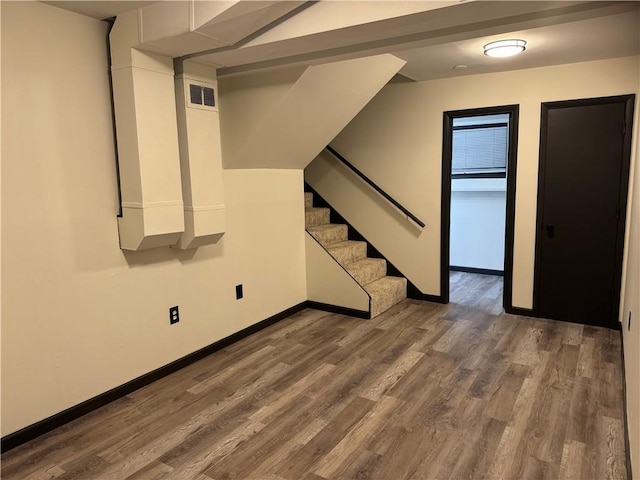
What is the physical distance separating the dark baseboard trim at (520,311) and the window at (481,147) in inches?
85.1

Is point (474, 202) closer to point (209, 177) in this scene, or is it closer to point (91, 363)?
point (209, 177)

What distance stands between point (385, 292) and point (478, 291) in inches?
54.9

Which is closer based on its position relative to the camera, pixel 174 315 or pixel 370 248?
pixel 174 315

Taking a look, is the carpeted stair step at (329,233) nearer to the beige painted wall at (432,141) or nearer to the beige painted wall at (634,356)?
the beige painted wall at (432,141)

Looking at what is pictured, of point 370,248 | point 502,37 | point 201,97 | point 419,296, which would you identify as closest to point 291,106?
point 201,97

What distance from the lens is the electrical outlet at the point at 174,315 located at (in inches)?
121

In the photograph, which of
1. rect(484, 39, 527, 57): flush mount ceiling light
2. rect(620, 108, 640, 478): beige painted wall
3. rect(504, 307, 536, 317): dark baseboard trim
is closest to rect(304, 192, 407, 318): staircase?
rect(504, 307, 536, 317): dark baseboard trim

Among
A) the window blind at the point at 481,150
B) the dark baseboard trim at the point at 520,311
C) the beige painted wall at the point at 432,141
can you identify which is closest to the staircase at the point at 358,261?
the beige painted wall at the point at 432,141

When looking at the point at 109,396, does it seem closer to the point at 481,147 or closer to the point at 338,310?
the point at 338,310

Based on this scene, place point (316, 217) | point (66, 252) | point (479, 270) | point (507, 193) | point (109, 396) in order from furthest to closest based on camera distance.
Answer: point (479, 270) → point (316, 217) → point (507, 193) → point (109, 396) → point (66, 252)

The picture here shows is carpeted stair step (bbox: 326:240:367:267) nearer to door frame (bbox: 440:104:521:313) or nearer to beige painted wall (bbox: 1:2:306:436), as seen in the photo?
door frame (bbox: 440:104:521:313)

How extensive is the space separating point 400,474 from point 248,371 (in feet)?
4.62

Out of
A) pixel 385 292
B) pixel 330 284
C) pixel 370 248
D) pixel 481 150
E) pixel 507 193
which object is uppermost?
pixel 481 150

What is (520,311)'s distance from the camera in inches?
167
